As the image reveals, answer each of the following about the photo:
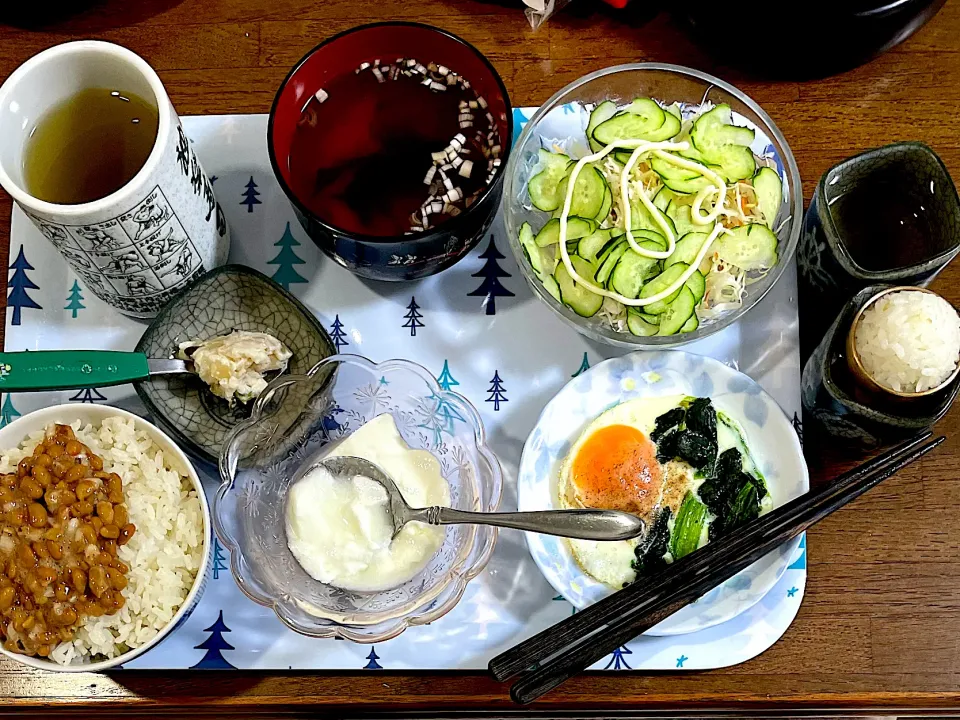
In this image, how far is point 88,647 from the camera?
119cm

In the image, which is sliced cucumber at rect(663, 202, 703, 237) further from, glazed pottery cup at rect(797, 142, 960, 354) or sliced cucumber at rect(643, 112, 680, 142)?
glazed pottery cup at rect(797, 142, 960, 354)

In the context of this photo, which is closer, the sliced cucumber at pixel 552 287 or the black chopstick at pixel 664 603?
the black chopstick at pixel 664 603

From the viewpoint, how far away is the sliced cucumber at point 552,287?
1.33 m

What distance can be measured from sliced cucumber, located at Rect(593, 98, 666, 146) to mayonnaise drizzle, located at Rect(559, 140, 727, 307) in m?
0.02

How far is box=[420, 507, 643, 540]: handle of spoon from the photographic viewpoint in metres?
1.15

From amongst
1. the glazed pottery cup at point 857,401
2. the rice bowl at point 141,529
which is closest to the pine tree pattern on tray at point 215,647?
the rice bowl at point 141,529

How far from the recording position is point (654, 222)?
134cm

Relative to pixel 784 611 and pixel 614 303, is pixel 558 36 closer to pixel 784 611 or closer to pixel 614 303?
pixel 614 303

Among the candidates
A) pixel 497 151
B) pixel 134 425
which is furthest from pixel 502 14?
pixel 134 425

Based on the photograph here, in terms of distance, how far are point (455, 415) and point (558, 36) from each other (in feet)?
2.39

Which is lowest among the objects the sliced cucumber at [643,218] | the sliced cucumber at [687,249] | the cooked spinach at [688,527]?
the cooked spinach at [688,527]

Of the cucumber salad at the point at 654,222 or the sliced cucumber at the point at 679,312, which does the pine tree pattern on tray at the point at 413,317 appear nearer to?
the cucumber salad at the point at 654,222

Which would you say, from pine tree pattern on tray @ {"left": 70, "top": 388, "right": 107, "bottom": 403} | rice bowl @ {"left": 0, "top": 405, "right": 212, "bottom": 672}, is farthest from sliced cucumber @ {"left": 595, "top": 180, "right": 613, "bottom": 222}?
pine tree pattern on tray @ {"left": 70, "top": 388, "right": 107, "bottom": 403}

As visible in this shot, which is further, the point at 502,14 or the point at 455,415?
the point at 502,14
